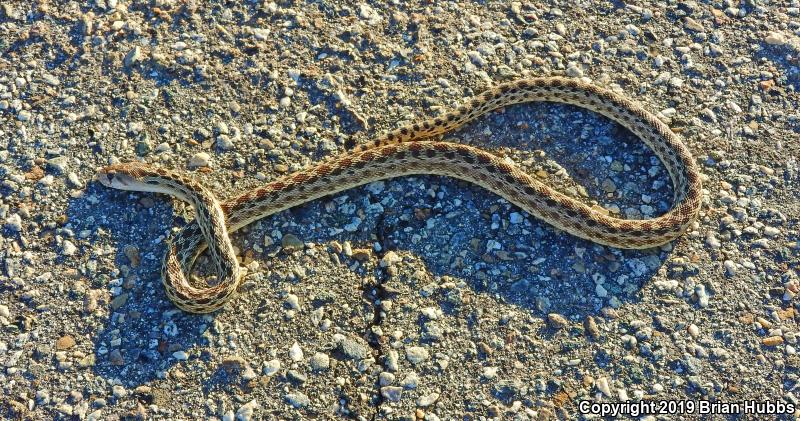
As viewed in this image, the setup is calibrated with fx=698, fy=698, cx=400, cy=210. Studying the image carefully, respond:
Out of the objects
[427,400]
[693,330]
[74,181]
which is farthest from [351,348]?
[74,181]

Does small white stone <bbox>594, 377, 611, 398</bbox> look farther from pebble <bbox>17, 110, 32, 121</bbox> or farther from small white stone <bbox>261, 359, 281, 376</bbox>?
pebble <bbox>17, 110, 32, 121</bbox>

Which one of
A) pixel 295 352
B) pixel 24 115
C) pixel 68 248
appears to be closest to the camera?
pixel 295 352

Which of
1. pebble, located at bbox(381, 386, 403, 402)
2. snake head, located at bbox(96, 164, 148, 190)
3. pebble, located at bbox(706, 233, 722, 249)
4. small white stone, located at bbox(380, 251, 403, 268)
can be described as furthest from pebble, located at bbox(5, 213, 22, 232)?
pebble, located at bbox(706, 233, 722, 249)

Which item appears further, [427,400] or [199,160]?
[199,160]

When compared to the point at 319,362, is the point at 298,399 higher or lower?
lower

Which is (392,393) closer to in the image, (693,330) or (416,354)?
(416,354)
